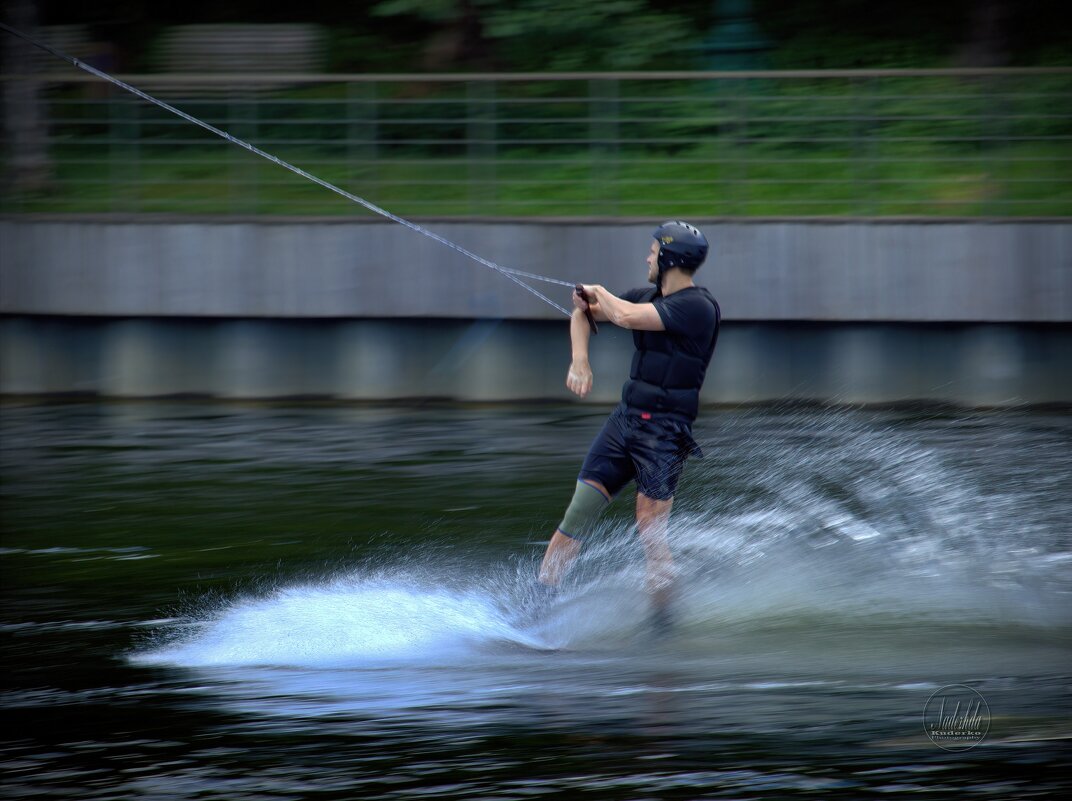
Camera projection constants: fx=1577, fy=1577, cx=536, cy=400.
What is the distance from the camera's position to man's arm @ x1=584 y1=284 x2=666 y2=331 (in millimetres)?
6684

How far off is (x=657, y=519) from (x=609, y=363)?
25.6 ft

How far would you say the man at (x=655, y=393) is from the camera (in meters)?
6.75

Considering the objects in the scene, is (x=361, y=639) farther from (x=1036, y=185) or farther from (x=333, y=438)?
(x=1036, y=185)

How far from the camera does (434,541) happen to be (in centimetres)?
873

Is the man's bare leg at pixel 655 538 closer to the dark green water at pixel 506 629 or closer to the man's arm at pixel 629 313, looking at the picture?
the dark green water at pixel 506 629

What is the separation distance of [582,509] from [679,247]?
1.24 metres

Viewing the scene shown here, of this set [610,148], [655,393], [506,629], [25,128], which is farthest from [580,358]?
[25,128]

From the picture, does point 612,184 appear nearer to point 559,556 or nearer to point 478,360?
point 478,360

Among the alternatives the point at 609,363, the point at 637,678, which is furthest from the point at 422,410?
the point at 637,678

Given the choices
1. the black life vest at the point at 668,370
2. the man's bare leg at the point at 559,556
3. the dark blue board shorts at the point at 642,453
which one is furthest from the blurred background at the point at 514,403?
the black life vest at the point at 668,370

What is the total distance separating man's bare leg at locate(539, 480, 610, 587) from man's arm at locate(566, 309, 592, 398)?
1.68 feet

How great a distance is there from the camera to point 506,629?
685cm

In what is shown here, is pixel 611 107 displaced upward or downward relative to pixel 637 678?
upward

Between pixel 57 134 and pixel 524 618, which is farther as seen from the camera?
pixel 57 134
